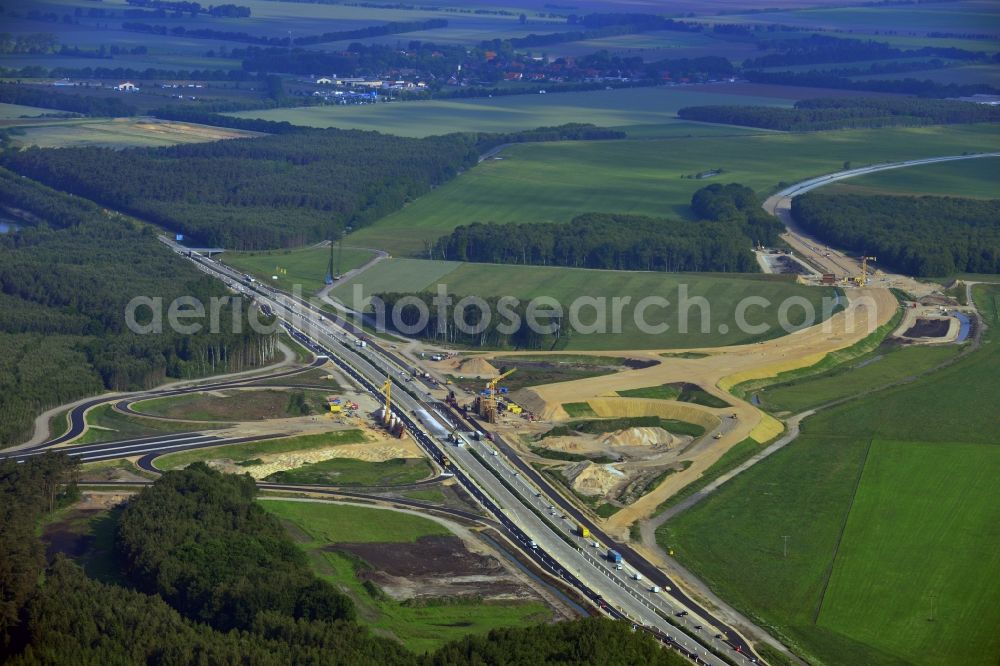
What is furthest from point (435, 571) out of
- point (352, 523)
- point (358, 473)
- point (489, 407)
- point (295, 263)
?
point (295, 263)

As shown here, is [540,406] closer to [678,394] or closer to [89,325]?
[678,394]

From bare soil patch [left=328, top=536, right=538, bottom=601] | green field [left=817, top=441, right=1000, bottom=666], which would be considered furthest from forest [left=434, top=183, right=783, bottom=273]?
bare soil patch [left=328, top=536, right=538, bottom=601]

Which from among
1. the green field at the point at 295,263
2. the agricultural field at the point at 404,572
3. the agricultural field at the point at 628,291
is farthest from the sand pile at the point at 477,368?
the agricultural field at the point at 404,572

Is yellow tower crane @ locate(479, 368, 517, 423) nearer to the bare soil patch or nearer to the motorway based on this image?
the motorway

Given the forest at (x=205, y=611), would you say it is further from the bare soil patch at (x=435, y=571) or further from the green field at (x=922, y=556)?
the green field at (x=922, y=556)

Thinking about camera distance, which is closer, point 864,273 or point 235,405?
point 235,405

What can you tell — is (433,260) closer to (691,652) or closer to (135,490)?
(135,490)
